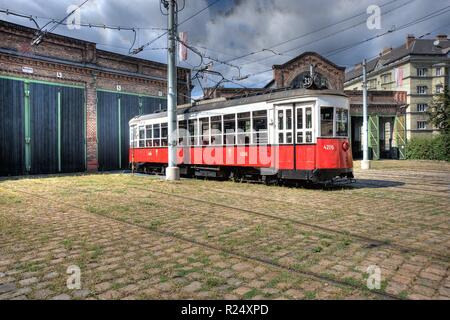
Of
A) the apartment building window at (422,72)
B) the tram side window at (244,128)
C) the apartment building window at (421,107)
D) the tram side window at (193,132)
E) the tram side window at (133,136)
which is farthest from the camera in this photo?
the apartment building window at (422,72)

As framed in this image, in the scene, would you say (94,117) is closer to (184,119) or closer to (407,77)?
(184,119)

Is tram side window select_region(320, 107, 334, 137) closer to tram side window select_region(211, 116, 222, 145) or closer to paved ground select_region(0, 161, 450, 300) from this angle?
paved ground select_region(0, 161, 450, 300)

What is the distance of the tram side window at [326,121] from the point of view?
11039 millimetres

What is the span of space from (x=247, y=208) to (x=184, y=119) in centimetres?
877

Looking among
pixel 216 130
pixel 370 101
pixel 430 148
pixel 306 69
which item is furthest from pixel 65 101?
pixel 430 148

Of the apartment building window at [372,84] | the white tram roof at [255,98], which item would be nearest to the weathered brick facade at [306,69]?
the white tram roof at [255,98]

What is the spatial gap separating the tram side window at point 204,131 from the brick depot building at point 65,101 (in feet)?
10.3

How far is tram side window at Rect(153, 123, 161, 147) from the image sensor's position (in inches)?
681

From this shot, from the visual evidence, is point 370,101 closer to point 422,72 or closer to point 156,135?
point 422,72

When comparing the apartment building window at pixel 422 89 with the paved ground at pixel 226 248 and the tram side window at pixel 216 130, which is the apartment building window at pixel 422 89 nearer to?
the tram side window at pixel 216 130

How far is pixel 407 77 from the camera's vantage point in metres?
52.1

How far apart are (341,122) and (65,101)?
14949mm

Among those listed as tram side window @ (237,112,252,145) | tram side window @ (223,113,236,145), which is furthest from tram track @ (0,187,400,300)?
tram side window @ (223,113,236,145)

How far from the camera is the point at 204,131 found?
14664mm
